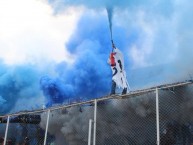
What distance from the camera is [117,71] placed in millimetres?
14469

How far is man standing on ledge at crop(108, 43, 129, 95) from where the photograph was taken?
13.7m

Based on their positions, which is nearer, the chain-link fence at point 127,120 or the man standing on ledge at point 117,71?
the chain-link fence at point 127,120

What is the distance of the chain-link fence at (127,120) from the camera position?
830 centimetres

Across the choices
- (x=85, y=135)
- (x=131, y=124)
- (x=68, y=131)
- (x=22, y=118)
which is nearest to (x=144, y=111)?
(x=131, y=124)

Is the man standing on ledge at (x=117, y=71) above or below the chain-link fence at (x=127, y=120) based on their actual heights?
above

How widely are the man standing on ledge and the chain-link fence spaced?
9.12 feet

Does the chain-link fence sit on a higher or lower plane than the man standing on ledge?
lower

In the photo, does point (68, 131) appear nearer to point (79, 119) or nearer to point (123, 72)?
point (79, 119)

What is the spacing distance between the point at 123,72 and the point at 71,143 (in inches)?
166

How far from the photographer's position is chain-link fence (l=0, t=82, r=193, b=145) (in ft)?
27.2

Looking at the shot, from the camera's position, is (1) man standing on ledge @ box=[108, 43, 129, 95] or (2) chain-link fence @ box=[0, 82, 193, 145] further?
(1) man standing on ledge @ box=[108, 43, 129, 95]

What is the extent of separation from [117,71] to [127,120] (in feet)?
15.9

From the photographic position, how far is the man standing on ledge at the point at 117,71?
1368 cm

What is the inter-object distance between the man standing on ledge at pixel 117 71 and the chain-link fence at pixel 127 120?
278 centimetres
